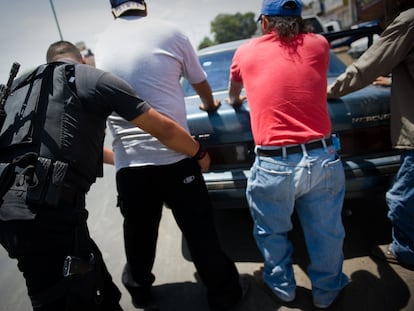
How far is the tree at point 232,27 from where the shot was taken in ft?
232

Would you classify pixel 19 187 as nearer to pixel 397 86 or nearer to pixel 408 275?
pixel 397 86

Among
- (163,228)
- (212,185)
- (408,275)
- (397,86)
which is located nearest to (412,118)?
(397,86)

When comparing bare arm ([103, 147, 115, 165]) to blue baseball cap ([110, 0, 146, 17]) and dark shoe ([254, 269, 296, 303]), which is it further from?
dark shoe ([254, 269, 296, 303])

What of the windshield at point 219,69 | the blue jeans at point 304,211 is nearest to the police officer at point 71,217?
the blue jeans at point 304,211

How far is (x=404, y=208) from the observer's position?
210 cm

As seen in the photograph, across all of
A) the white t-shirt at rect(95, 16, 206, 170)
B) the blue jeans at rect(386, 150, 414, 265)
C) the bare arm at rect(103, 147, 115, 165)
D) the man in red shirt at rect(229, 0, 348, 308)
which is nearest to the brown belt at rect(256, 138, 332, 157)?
the man in red shirt at rect(229, 0, 348, 308)

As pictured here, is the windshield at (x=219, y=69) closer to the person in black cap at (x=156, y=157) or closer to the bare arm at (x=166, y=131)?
the person in black cap at (x=156, y=157)

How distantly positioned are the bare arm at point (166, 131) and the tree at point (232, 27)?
7200 cm

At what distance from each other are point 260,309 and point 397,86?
1.71 metres

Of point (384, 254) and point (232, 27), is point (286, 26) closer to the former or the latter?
point (384, 254)

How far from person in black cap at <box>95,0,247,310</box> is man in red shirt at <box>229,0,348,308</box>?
0.36m

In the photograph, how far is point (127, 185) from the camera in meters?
1.88

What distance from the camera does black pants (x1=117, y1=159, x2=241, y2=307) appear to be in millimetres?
1861

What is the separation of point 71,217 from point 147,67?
0.86 metres
